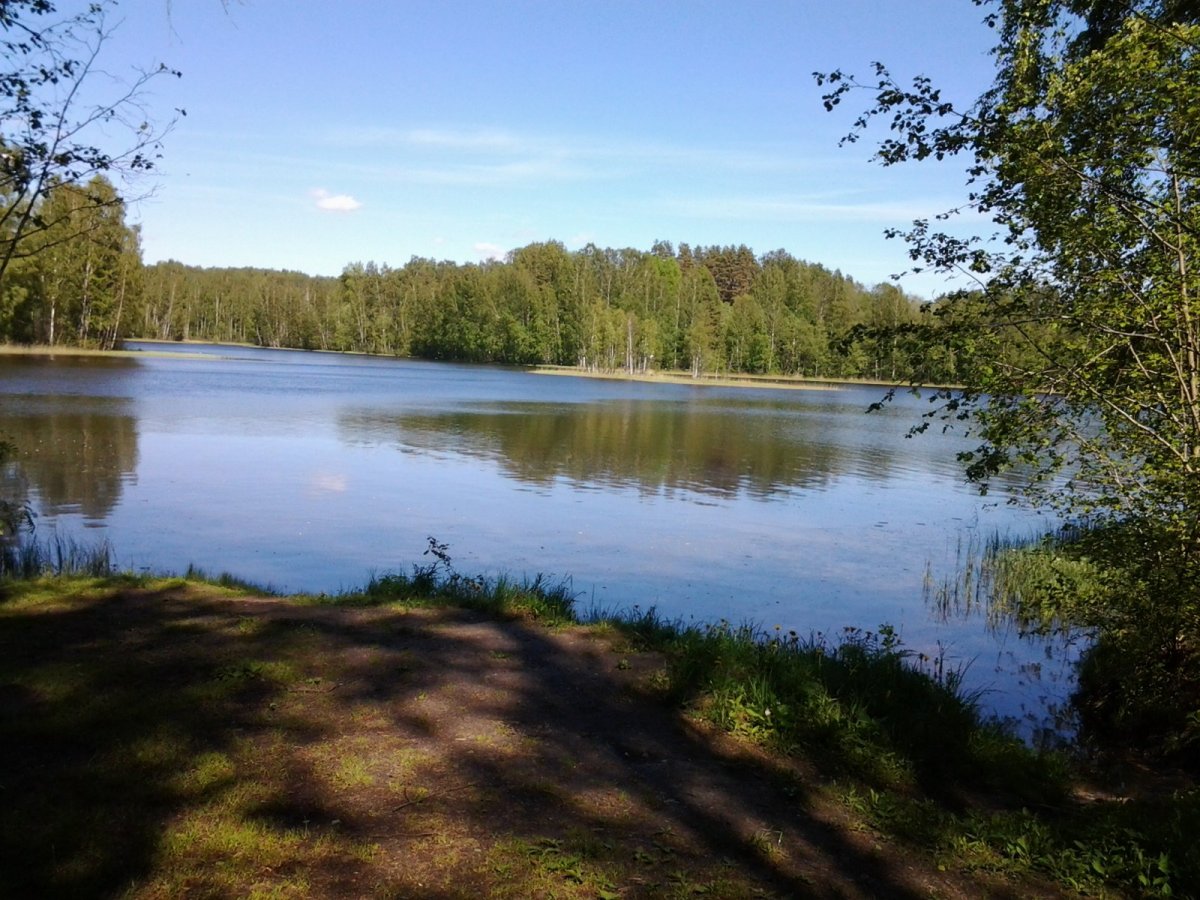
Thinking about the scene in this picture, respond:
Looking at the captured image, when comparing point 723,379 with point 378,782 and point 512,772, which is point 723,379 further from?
point 378,782

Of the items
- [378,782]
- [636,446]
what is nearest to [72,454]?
[636,446]

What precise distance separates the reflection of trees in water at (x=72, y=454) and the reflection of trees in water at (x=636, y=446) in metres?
7.56

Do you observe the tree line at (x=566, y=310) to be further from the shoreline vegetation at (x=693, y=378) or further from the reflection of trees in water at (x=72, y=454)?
the reflection of trees in water at (x=72, y=454)

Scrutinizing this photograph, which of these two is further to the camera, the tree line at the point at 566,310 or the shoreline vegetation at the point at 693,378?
the tree line at the point at 566,310

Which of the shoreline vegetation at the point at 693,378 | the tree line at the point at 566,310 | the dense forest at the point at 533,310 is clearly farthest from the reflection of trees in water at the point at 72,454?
the tree line at the point at 566,310

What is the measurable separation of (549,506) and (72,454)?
41.3 feet

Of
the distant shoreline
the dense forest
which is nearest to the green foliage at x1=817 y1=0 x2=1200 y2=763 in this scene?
the dense forest

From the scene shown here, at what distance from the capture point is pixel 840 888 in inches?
156

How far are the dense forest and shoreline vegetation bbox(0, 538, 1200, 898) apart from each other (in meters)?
77.3

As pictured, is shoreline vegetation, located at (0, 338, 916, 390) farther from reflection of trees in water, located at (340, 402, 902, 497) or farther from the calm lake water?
the calm lake water

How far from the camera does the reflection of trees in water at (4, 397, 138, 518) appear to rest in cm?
1600

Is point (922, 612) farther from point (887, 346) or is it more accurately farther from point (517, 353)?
point (517, 353)

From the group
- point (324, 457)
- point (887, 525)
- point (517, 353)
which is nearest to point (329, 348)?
point (517, 353)

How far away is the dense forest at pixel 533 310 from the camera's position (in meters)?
77.7
